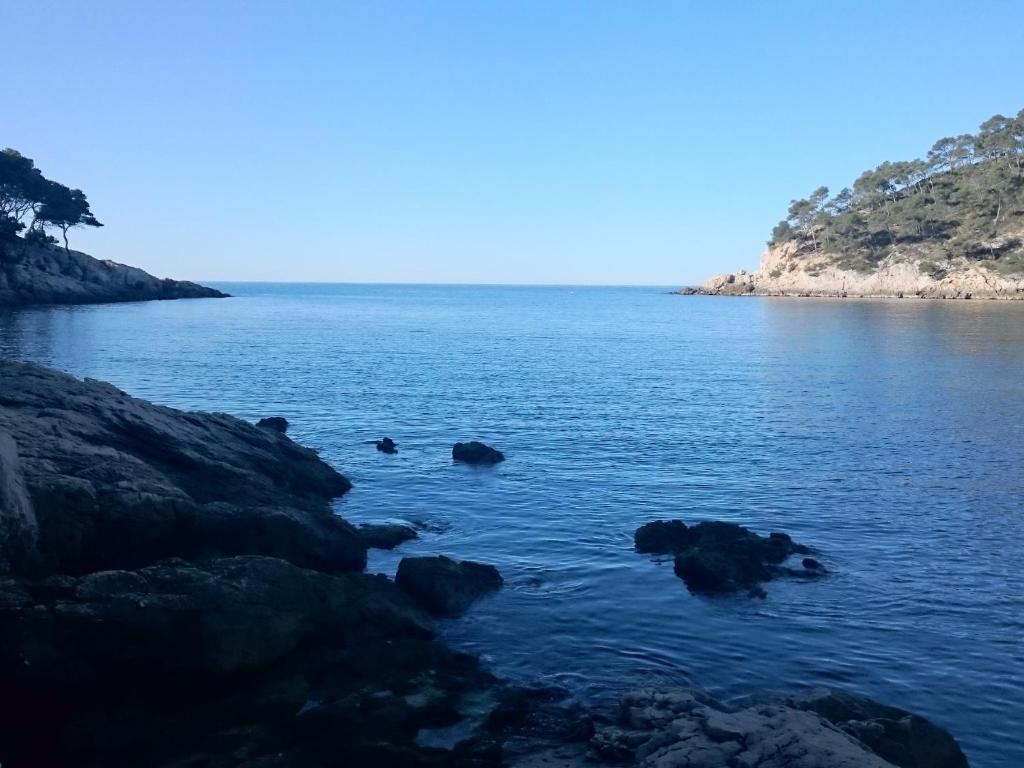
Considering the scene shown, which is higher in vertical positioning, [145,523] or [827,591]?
[145,523]

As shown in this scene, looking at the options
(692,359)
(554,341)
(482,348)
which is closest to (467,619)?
(692,359)

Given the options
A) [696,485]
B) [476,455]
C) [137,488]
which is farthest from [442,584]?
[476,455]

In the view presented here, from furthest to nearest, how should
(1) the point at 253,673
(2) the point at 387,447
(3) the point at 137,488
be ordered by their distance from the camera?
1. (2) the point at 387,447
2. (3) the point at 137,488
3. (1) the point at 253,673

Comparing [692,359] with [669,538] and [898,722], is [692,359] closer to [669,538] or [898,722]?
[669,538]

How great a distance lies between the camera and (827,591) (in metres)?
19.5

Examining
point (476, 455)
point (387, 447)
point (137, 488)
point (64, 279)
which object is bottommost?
point (387, 447)

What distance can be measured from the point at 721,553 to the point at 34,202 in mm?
129992

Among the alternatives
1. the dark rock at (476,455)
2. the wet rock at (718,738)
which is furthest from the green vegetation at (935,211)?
the wet rock at (718,738)

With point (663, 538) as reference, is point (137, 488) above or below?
above

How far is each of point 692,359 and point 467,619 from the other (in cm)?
5938

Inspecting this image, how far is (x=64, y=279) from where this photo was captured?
128 metres

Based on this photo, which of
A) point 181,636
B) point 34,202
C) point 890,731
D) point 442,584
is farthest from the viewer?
point 34,202

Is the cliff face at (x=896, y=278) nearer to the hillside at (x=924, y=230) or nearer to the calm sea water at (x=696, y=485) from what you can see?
the hillside at (x=924, y=230)

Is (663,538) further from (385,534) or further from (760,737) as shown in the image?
(760,737)
